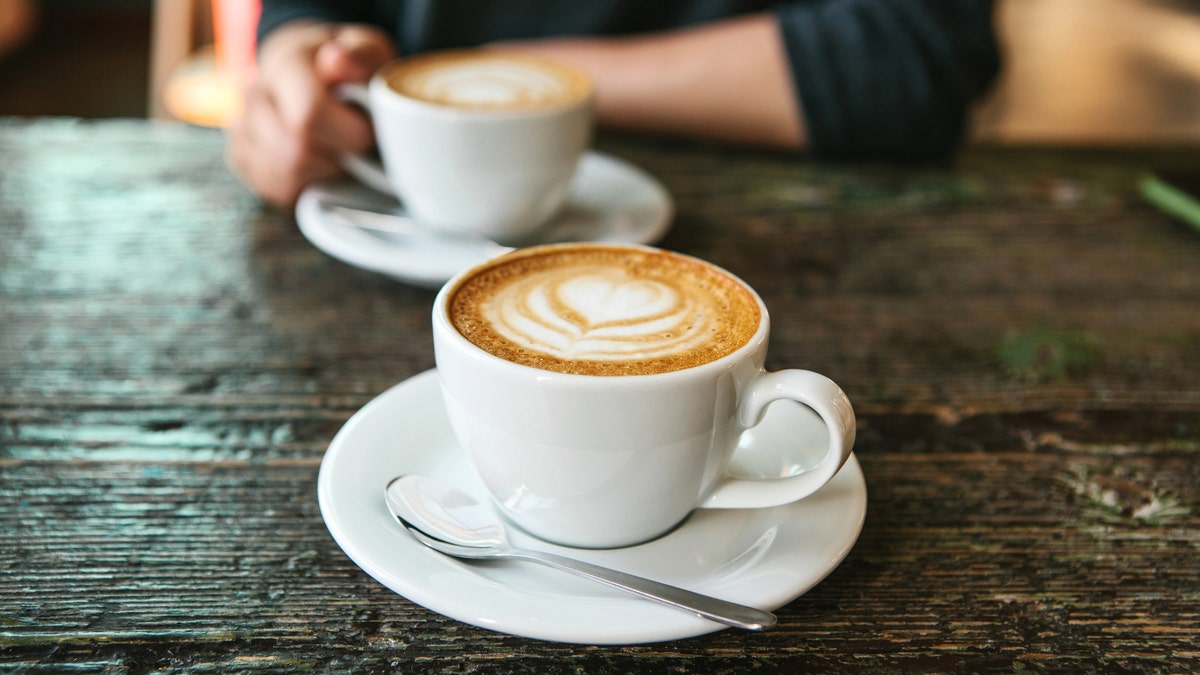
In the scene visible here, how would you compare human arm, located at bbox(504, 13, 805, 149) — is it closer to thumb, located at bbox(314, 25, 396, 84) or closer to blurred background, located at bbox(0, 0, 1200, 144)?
thumb, located at bbox(314, 25, 396, 84)

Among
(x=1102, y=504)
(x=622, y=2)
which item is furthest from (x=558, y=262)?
(x=622, y=2)

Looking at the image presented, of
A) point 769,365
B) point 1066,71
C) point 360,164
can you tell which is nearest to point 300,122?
point 360,164

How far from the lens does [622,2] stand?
136 cm

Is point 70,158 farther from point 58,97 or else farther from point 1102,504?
point 58,97

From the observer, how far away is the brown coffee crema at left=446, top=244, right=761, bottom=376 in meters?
0.46

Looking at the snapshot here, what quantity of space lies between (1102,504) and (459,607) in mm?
375

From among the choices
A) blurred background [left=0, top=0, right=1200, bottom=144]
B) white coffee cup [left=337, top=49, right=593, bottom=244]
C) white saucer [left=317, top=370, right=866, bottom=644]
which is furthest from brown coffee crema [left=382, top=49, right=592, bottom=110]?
blurred background [left=0, top=0, right=1200, bottom=144]

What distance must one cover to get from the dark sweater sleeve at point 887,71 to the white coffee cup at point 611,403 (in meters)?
0.70

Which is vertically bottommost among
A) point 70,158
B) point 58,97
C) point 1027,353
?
point 58,97

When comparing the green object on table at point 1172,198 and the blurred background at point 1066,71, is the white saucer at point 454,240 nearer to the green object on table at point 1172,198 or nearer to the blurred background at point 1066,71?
the green object on table at point 1172,198

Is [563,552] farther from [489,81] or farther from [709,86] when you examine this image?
[709,86]

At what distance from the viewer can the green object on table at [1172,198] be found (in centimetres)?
95

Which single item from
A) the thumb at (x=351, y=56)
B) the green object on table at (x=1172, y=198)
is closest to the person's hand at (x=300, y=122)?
the thumb at (x=351, y=56)

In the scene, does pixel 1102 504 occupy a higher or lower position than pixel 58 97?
higher
